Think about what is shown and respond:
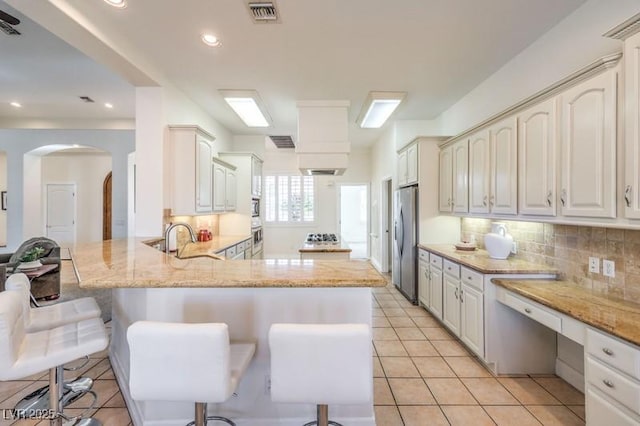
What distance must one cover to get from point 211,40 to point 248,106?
167cm

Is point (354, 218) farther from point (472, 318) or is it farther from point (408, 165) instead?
point (472, 318)

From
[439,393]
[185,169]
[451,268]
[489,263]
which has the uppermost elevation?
[185,169]

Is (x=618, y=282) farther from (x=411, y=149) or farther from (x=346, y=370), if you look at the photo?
(x=411, y=149)

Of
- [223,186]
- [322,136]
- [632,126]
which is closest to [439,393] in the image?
[632,126]

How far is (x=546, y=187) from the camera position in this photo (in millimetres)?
2248

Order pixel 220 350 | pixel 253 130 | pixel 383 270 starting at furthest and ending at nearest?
1. pixel 383 270
2. pixel 253 130
3. pixel 220 350

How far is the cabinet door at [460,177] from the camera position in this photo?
3.48 meters

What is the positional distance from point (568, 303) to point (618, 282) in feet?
1.38

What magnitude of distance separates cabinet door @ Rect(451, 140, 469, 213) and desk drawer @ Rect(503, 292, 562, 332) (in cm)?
136

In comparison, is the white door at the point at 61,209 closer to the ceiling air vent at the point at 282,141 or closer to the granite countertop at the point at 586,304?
the ceiling air vent at the point at 282,141

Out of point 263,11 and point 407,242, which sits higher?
point 263,11

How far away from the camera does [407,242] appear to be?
446cm

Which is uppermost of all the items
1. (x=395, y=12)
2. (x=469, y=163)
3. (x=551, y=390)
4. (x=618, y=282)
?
(x=395, y=12)

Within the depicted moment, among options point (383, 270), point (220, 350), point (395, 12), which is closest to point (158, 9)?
point (395, 12)
